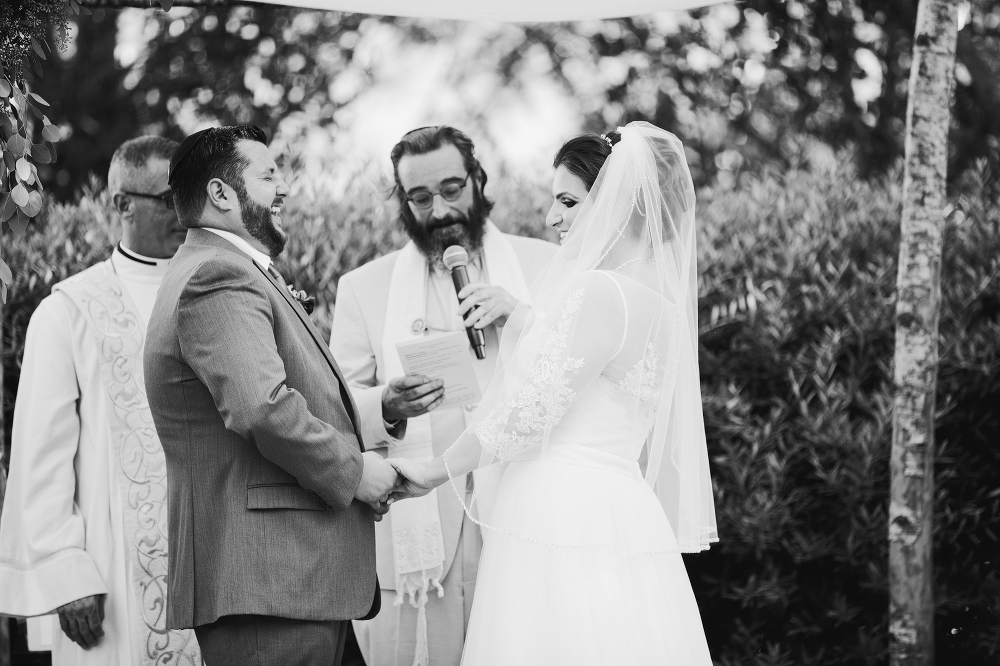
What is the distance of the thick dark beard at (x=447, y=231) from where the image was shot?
3945 mm

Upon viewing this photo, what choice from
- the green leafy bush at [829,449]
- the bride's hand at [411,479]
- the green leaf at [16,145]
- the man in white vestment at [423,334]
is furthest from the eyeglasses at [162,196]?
the green leafy bush at [829,449]

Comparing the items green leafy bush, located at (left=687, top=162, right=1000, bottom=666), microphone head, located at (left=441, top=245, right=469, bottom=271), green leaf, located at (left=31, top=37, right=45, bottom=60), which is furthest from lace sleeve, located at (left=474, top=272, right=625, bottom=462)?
green leafy bush, located at (left=687, top=162, right=1000, bottom=666)

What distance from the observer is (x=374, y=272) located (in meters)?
4.06

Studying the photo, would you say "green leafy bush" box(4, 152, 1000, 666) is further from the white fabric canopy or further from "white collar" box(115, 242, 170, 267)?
the white fabric canopy

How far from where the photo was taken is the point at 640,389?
2959mm

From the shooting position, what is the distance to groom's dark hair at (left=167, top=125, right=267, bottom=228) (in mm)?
2920

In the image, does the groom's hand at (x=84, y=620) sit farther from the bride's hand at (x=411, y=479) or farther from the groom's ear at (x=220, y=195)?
the groom's ear at (x=220, y=195)

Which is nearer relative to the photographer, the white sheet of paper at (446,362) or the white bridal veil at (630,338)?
the white bridal veil at (630,338)

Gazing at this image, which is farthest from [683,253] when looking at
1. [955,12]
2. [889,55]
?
[889,55]

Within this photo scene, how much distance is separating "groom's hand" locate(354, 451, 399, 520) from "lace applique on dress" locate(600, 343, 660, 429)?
685mm

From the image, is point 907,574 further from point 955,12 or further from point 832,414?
point 955,12

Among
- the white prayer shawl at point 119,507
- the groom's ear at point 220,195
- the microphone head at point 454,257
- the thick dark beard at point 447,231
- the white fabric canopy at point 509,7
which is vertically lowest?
the white prayer shawl at point 119,507

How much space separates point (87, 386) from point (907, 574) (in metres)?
3.08

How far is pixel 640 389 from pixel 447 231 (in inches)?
51.1
